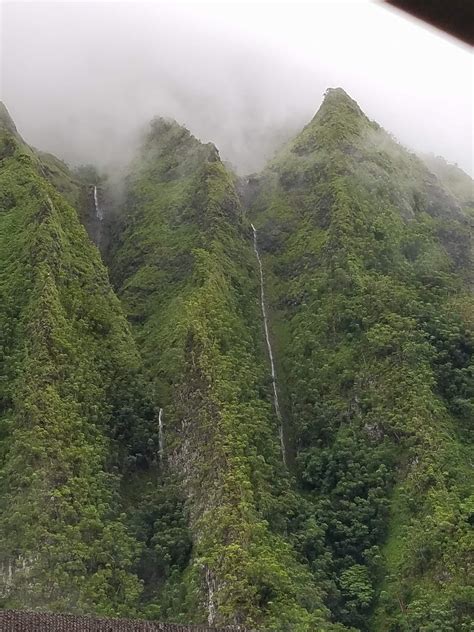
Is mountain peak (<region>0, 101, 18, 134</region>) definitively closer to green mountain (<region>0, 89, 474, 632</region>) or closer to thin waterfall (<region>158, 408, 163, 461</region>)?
green mountain (<region>0, 89, 474, 632</region>)

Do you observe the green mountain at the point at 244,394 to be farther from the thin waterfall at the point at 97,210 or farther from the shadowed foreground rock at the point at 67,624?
the shadowed foreground rock at the point at 67,624

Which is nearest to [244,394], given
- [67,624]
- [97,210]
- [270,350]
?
[270,350]

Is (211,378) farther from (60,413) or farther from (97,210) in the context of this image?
(97,210)

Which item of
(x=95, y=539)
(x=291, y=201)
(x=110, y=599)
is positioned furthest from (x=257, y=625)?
(x=291, y=201)

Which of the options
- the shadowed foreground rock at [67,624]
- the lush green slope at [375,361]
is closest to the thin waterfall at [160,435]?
the lush green slope at [375,361]

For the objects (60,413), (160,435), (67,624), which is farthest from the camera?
(160,435)

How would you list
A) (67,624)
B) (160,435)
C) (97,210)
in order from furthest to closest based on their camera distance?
(97,210) < (160,435) < (67,624)

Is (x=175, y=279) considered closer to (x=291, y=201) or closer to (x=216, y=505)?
(x=291, y=201)
